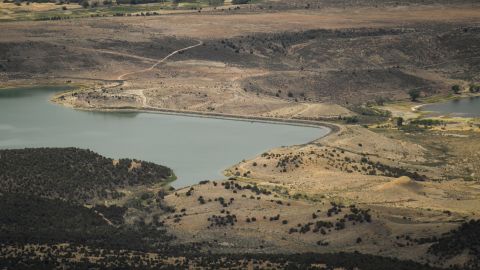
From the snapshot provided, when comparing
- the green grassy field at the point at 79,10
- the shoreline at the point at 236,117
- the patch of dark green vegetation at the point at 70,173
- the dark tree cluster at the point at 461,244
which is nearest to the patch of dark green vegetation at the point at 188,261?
the dark tree cluster at the point at 461,244

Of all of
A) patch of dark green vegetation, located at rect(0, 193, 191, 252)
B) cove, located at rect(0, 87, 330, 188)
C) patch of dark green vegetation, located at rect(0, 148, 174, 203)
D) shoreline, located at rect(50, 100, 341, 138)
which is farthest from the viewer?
shoreline, located at rect(50, 100, 341, 138)

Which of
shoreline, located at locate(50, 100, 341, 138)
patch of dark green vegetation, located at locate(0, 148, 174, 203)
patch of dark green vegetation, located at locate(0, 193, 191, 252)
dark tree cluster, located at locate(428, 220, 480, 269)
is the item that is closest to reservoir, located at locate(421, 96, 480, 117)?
shoreline, located at locate(50, 100, 341, 138)

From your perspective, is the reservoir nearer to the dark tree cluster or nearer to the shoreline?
the shoreline

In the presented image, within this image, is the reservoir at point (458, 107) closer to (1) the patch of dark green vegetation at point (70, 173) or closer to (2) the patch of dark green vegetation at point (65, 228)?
(1) the patch of dark green vegetation at point (70, 173)

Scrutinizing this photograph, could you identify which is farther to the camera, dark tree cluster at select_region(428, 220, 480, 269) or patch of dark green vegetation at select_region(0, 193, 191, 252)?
patch of dark green vegetation at select_region(0, 193, 191, 252)

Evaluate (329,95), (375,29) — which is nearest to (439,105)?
(329,95)

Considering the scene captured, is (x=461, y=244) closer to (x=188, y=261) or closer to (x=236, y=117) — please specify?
(x=188, y=261)
